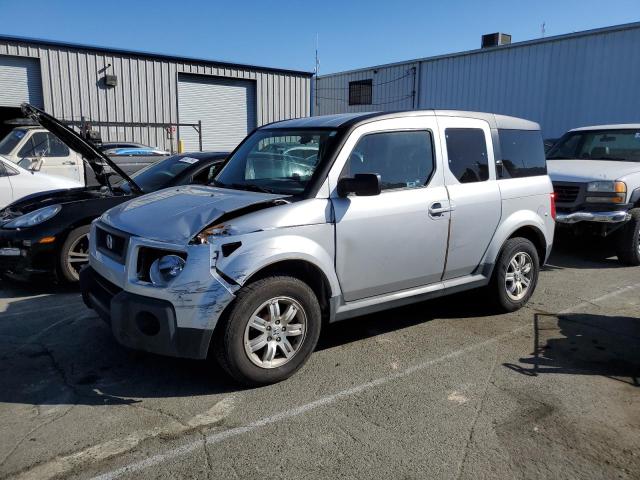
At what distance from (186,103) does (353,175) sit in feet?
63.3

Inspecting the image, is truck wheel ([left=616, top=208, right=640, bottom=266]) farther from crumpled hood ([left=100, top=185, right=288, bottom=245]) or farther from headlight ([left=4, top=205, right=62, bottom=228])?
headlight ([left=4, top=205, right=62, bottom=228])

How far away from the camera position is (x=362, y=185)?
3816 millimetres

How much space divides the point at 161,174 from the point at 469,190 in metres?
3.89

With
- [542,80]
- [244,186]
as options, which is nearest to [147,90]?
[542,80]

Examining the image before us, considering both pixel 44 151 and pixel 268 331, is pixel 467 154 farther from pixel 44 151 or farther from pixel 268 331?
pixel 44 151

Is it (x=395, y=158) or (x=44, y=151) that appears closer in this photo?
(x=395, y=158)

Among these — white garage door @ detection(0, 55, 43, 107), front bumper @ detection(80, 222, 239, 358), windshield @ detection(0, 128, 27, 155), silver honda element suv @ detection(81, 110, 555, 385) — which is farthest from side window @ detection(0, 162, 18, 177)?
white garage door @ detection(0, 55, 43, 107)

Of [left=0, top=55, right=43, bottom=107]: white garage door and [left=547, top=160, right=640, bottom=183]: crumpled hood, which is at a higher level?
[left=0, top=55, right=43, bottom=107]: white garage door

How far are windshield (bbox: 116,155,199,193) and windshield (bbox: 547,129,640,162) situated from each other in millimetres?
6119

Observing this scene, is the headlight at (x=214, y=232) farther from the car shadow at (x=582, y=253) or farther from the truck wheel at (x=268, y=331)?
the car shadow at (x=582, y=253)

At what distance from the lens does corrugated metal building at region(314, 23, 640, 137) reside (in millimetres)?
17047

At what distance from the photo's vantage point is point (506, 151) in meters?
5.21

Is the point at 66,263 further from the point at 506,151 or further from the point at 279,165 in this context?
the point at 506,151

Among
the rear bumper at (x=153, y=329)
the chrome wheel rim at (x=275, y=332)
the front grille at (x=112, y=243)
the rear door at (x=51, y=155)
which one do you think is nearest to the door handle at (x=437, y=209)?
the chrome wheel rim at (x=275, y=332)
